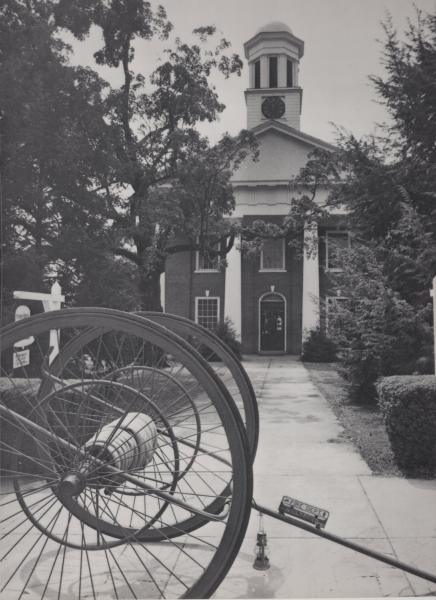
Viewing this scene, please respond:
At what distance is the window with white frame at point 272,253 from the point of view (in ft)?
24.6

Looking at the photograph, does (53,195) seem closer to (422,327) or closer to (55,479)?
(55,479)

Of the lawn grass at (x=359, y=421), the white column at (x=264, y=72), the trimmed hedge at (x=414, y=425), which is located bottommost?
the lawn grass at (x=359, y=421)

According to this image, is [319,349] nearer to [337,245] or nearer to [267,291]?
[337,245]

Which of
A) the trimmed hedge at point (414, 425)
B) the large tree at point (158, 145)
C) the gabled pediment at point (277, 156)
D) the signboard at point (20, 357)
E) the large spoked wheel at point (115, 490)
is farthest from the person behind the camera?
the gabled pediment at point (277, 156)

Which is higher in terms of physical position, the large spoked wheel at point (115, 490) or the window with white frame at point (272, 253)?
the window with white frame at point (272, 253)

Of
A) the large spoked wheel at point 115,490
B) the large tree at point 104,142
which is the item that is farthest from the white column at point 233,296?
the large spoked wheel at point 115,490

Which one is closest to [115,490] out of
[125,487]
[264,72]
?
[125,487]

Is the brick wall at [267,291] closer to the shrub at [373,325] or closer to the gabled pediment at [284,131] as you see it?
the shrub at [373,325]

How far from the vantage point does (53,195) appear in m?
4.27

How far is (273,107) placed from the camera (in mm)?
4320

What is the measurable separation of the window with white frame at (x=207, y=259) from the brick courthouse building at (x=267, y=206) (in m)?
0.02

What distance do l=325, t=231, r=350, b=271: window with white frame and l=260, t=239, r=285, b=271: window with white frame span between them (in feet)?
2.34

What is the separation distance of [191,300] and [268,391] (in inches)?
105

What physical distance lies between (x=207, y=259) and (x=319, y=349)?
316 centimetres
